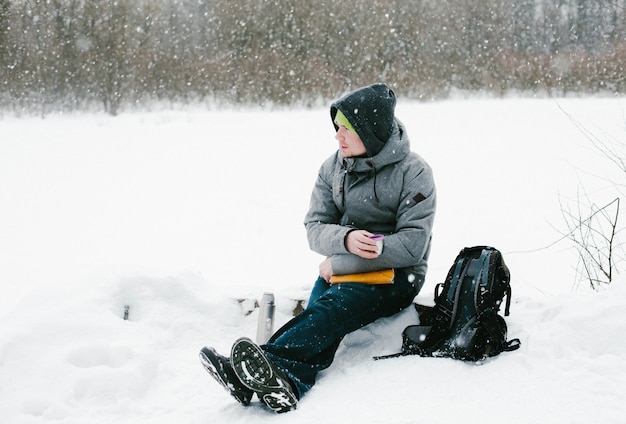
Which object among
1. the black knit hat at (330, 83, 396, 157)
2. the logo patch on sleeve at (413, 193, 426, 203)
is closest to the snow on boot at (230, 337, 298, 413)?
the logo patch on sleeve at (413, 193, 426, 203)

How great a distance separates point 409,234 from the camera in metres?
2.52

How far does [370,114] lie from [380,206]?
438 millimetres

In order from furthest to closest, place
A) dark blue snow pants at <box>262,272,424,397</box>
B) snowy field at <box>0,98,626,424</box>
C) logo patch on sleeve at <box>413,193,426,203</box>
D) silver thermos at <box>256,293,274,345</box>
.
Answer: silver thermos at <box>256,293,274,345</box>, logo patch on sleeve at <box>413,193,426,203</box>, dark blue snow pants at <box>262,272,424,397</box>, snowy field at <box>0,98,626,424</box>

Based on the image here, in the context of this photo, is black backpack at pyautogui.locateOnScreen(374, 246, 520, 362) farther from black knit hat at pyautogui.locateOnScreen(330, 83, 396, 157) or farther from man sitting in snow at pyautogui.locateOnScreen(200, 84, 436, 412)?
black knit hat at pyautogui.locateOnScreen(330, 83, 396, 157)

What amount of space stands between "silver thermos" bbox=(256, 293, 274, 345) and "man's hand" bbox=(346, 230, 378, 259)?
1.90 feet

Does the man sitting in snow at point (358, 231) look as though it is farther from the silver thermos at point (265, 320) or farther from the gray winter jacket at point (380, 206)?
the silver thermos at point (265, 320)

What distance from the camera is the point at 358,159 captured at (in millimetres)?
2715

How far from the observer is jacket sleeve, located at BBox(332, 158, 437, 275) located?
2.51 metres

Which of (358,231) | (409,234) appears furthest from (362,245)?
(409,234)

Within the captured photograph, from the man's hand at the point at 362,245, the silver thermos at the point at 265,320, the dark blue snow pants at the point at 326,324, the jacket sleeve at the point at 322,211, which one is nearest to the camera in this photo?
the dark blue snow pants at the point at 326,324

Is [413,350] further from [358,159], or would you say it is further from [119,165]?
[119,165]

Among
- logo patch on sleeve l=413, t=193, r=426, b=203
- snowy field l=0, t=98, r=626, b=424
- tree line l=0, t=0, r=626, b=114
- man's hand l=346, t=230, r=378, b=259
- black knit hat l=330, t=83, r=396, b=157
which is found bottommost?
snowy field l=0, t=98, r=626, b=424

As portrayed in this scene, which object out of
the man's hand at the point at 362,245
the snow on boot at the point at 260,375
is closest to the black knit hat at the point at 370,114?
the man's hand at the point at 362,245

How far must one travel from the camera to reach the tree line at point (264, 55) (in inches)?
561
